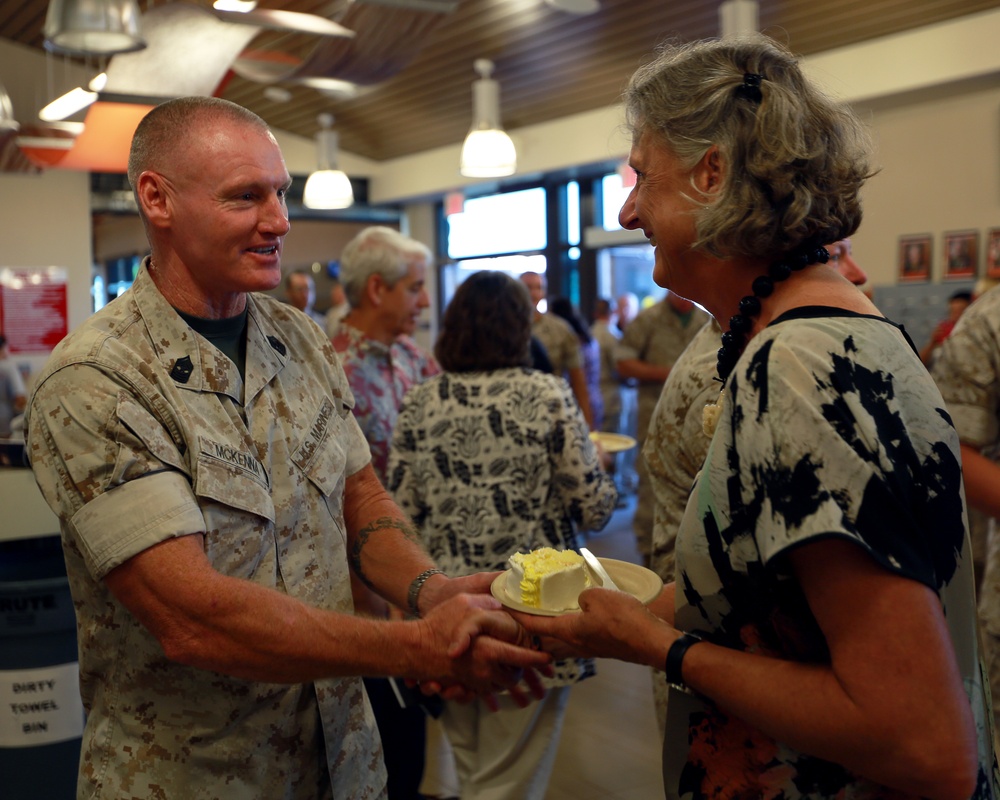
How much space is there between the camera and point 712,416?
5.05 feet

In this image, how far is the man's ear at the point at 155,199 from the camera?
161 centimetres

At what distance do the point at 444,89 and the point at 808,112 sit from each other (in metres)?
9.31

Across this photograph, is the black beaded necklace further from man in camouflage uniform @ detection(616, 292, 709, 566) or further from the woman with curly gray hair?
man in camouflage uniform @ detection(616, 292, 709, 566)

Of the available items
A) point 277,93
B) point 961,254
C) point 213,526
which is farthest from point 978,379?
point 277,93

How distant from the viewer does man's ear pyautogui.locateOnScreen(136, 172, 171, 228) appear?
5.27ft

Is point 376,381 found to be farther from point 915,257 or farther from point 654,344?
point 915,257

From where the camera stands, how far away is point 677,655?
3.91 ft

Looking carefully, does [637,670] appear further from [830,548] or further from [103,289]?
[103,289]

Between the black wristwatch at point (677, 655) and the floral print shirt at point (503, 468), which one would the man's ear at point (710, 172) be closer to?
the black wristwatch at point (677, 655)

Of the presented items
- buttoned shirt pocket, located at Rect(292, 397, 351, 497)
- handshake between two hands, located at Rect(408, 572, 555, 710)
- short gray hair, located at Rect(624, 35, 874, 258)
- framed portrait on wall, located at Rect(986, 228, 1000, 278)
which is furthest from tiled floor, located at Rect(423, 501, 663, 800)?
framed portrait on wall, located at Rect(986, 228, 1000, 278)

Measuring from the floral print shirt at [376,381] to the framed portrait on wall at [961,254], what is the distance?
5305mm

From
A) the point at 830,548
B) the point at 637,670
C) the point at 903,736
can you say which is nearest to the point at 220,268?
the point at 830,548

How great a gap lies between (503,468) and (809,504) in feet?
6.44

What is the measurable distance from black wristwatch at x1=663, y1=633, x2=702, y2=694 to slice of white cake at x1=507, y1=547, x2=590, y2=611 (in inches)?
15.2
